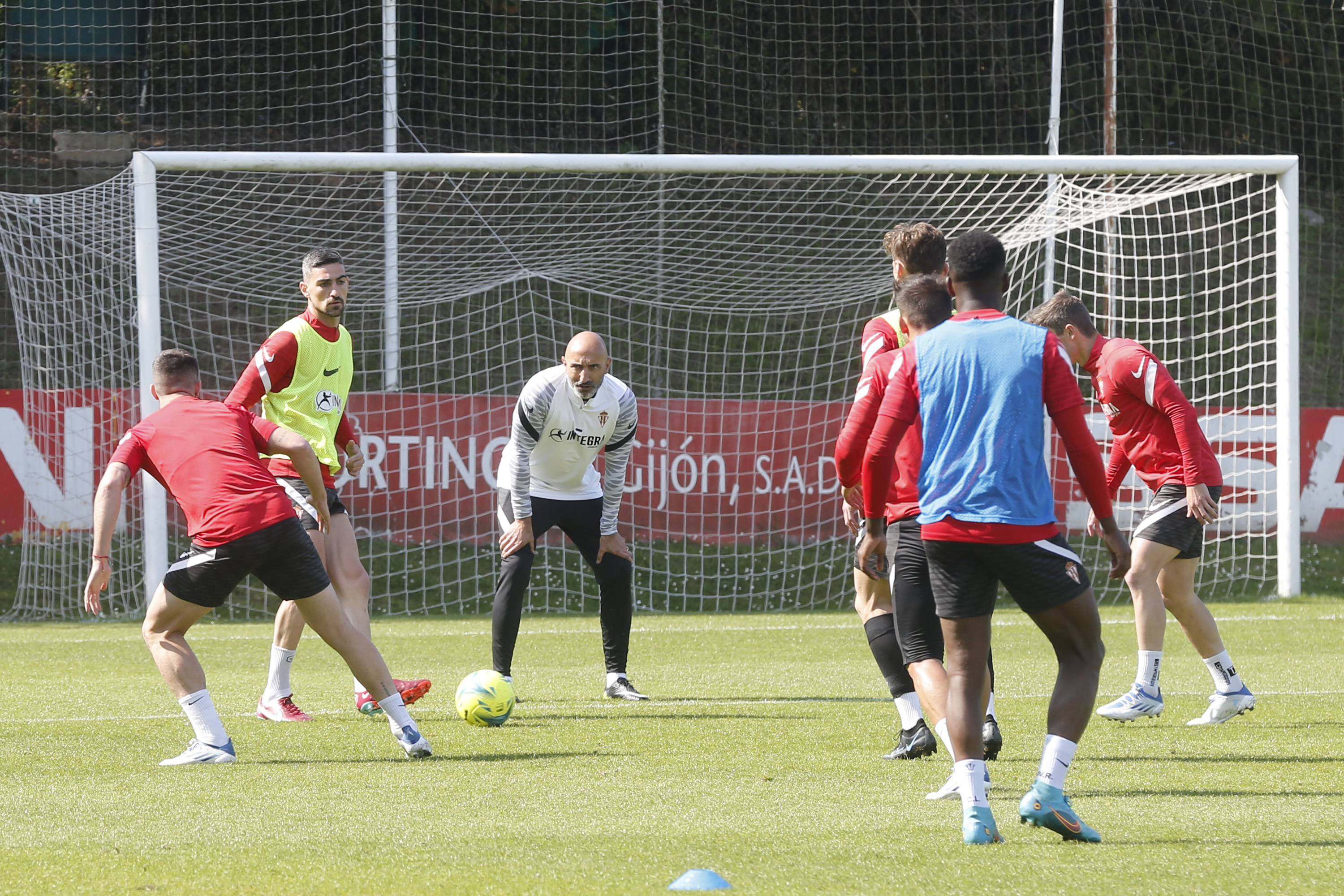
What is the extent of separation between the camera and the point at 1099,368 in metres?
6.61

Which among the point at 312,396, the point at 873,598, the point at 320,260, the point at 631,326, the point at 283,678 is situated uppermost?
the point at 631,326

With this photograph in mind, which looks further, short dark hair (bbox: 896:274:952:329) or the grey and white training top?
the grey and white training top

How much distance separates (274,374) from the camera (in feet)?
22.9

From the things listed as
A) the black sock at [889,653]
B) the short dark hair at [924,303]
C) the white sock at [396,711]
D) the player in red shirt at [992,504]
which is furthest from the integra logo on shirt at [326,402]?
the player in red shirt at [992,504]

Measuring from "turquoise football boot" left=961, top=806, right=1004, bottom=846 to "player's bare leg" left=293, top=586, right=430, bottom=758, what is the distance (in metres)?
2.44

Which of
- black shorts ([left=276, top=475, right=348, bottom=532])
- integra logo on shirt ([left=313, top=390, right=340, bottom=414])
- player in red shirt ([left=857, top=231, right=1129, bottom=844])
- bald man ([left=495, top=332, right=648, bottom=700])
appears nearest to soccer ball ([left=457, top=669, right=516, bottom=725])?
bald man ([left=495, top=332, right=648, bottom=700])

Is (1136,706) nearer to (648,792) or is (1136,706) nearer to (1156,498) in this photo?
(1156,498)

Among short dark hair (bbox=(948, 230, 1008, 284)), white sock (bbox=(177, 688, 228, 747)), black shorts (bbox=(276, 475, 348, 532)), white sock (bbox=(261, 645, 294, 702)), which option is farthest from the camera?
black shorts (bbox=(276, 475, 348, 532))

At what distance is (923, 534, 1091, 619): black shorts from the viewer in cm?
413

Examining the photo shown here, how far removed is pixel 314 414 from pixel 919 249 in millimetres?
3267

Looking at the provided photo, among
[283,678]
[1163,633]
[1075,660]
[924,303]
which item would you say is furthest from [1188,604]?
[283,678]

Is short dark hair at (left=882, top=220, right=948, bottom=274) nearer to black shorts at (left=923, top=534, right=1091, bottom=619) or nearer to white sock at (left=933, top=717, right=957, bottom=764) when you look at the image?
black shorts at (left=923, top=534, right=1091, bottom=619)

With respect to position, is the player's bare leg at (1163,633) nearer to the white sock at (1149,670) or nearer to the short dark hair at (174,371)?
the white sock at (1149,670)

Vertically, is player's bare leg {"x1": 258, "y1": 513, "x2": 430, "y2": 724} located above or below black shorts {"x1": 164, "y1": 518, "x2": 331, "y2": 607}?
below
